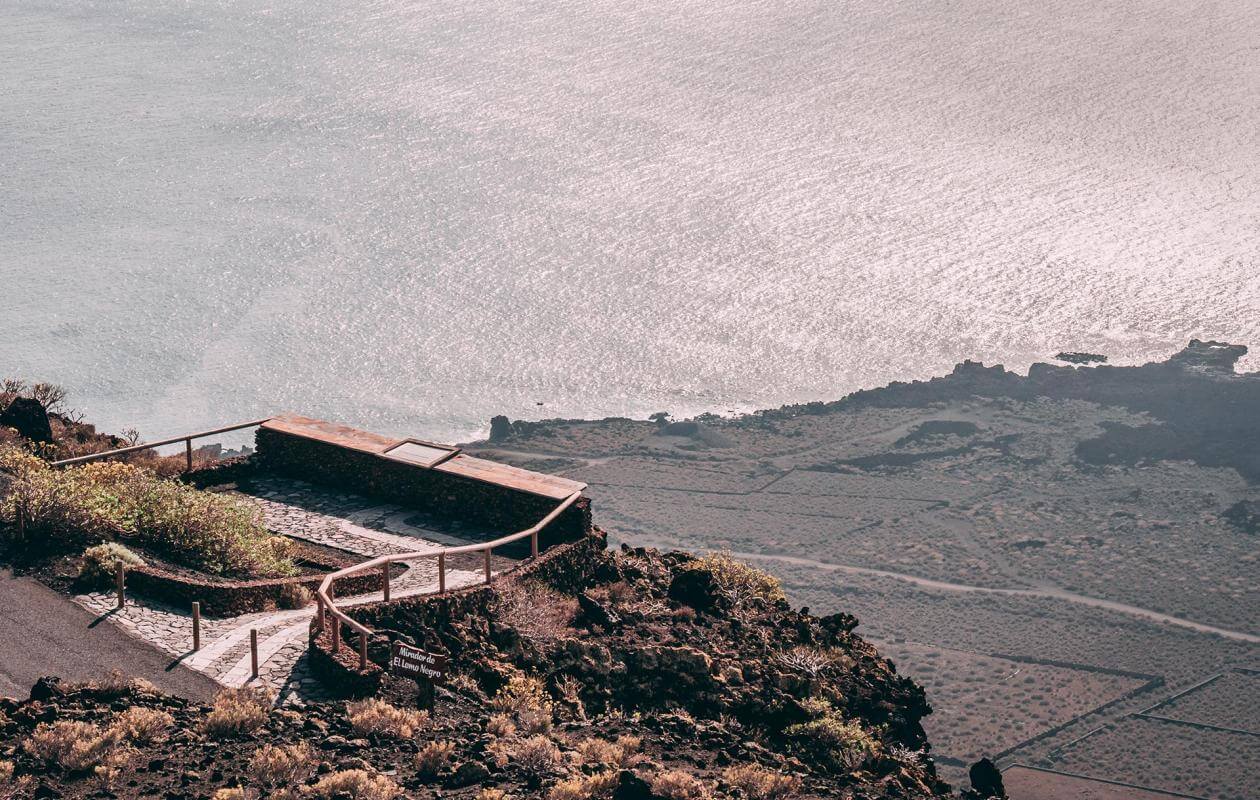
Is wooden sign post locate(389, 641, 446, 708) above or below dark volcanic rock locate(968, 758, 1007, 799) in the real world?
above

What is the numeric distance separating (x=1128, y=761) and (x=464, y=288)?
71.7 metres

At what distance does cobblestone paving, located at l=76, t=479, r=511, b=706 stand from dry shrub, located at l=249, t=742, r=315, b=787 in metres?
2.37

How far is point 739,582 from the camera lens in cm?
3838

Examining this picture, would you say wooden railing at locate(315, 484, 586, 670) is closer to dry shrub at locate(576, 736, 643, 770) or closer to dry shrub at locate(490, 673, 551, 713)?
dry shrub at locate(490, 673, 551, 713)

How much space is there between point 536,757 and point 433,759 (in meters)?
1.67

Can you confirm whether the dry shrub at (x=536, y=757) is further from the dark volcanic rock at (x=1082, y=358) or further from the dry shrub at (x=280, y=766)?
the dark volcanic rock at (x=1082, y=358)

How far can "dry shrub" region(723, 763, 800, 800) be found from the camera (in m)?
27.1

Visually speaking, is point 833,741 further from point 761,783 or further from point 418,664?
point 418,664

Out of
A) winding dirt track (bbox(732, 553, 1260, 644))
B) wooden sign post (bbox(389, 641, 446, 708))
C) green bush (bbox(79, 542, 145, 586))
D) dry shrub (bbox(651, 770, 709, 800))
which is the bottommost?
winding dirt track (bbox(732, 553, 1260, 644))

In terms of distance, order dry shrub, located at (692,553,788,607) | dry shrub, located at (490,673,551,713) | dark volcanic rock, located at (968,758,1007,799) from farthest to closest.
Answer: dark volcanic rock, located at (968,758,1007,799)
dry shrub, located at (692,553,788,607)
dry shrub, located at (490,673,551,713)

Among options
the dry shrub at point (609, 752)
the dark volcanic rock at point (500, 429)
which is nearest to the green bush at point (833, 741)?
the dry shrub at point (609, 752)

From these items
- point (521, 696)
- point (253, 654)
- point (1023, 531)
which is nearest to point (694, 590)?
point (521, 696)

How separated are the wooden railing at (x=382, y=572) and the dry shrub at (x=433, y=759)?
269 cm

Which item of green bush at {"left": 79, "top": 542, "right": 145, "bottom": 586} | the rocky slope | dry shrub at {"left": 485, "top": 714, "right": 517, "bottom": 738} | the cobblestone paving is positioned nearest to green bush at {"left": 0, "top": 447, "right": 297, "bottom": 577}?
green bush at {"left": 79, "top": 542, "right": 145, "bottom": 586}
